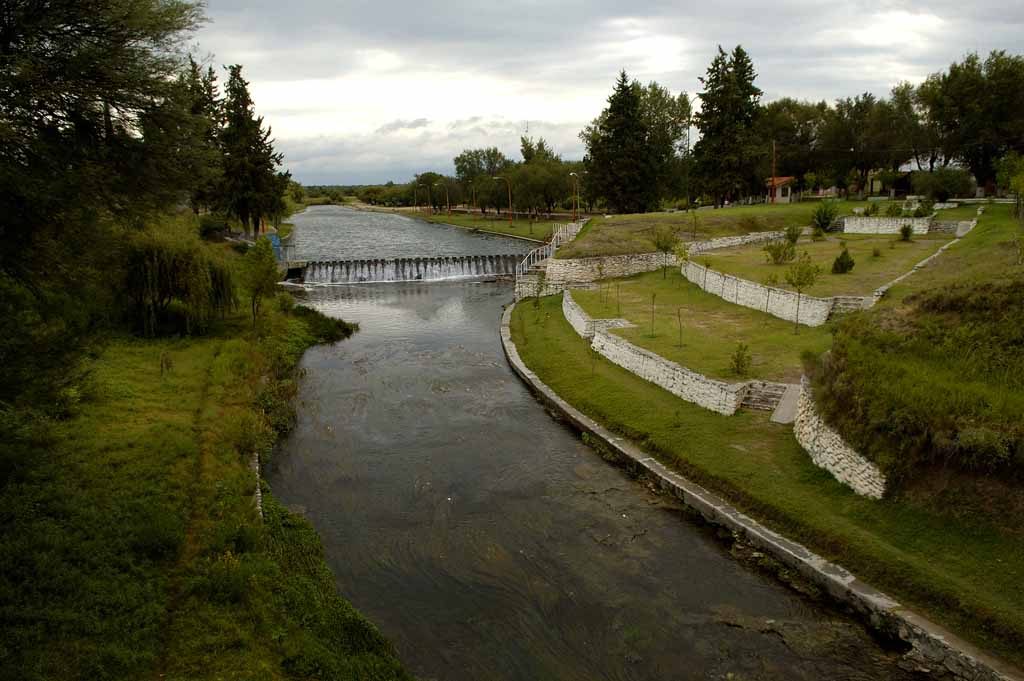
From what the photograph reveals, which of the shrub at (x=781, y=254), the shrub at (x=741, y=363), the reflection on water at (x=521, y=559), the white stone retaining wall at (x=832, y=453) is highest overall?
the shrub at (x=781, y=254)

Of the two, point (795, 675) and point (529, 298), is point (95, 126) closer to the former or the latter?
point (795, 675)

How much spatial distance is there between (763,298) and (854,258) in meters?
9.58

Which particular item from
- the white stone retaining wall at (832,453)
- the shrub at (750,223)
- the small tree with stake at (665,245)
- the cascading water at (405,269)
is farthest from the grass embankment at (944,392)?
the cascading water at (405,269)

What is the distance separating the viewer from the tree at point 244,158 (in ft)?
152

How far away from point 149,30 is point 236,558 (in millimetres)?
8411

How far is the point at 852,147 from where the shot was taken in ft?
201

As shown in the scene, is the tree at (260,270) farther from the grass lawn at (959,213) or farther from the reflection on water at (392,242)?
the grass lawn at (959,213)

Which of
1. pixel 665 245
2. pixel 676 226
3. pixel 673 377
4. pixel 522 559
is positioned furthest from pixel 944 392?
pixel 676 226

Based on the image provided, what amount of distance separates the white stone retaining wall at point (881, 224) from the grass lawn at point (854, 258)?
1365 millimetres

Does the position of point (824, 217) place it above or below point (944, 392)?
A: above

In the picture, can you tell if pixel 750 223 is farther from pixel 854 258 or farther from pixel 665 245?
pixel 854 258

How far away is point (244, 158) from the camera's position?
4616cm

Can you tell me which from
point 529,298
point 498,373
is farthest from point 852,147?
point 498,373

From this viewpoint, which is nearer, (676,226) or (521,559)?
(521,559)
